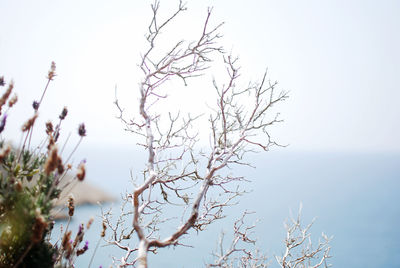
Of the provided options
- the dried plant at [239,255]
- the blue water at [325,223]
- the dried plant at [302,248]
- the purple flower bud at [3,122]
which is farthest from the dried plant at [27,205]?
the blue water at [325,223]

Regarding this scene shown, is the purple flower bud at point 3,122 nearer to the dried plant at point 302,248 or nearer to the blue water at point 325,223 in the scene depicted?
the dried plant at point 302,248

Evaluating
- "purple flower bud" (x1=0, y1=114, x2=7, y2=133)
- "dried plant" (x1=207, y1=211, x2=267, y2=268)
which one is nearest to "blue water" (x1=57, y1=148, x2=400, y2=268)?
"dried plant" (x1=207, y1=211, x2=267, y2=268)

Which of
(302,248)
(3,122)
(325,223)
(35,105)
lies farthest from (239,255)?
(325,223)

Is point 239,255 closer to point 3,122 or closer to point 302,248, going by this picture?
point 302,248

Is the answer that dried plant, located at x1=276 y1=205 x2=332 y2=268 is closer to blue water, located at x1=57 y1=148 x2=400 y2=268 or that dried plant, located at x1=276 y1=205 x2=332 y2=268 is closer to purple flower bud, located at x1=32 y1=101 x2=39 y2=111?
purple flower bud, located at x1=32 y1=101 x2=39 y2=111

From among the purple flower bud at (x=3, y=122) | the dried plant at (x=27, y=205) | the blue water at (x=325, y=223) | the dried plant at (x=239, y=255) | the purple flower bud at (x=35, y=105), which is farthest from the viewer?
the blue water at (x=325, y=223)

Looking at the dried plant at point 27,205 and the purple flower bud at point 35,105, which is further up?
the purple flower bud at point 35,105

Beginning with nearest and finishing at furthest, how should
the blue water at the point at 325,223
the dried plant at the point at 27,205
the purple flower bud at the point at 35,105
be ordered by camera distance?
1. the dried plant at the point at 27,205
2. the purple flower bud at the point at 35,105
3. the blue water at the point at 325,223

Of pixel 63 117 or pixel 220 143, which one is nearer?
pixel 63 117

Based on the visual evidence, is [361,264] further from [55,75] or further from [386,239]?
[55,75]

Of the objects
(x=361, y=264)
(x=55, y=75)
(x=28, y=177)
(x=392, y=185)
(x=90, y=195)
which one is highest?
(x=392, y=185)

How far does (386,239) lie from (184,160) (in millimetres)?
104137

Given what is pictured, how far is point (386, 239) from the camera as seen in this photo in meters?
87.2

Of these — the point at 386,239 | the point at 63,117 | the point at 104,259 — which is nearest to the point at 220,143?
the point at 63,117
